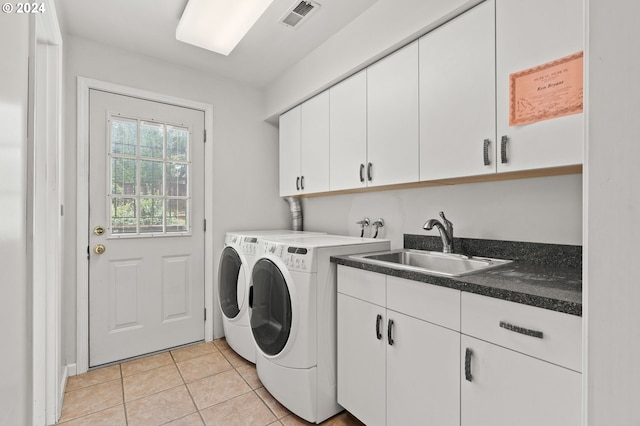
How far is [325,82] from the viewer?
2281 mm

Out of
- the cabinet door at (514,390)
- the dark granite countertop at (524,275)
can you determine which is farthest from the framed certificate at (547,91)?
the cabinet door at (514,390)

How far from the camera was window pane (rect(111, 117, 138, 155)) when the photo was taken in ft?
7.81

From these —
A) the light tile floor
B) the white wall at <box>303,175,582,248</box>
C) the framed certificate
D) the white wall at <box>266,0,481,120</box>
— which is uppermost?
the white wall at <box>266,0,481,120</box>

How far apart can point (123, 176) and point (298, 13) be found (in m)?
1.80

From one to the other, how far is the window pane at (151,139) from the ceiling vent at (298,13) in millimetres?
1359

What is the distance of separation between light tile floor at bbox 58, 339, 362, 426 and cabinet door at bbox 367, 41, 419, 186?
1.45m

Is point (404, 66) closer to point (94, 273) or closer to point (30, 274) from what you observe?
point (30, 274)

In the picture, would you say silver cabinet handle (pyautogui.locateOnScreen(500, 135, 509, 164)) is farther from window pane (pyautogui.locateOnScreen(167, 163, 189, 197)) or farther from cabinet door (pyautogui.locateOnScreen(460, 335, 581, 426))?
window pane (pyautogui.locateOnScreen(167, 163, 189, 197))

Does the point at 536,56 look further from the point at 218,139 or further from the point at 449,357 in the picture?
the point at 218,139

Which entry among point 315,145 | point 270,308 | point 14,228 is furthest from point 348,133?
point 14,228

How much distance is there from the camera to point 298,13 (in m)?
1.96

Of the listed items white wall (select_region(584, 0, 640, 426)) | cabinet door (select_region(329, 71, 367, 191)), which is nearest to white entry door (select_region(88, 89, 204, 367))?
cabinet door (select_region(329, 71, 367, 191))

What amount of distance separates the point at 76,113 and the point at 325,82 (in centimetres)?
184

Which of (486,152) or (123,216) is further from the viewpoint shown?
(123,216)
